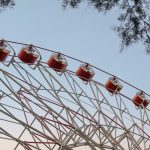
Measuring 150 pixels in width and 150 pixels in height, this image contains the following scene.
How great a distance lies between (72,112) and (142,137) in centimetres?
625

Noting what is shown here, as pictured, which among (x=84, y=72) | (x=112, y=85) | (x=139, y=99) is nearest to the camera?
(x=84, y=72)

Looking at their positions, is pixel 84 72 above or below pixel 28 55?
above

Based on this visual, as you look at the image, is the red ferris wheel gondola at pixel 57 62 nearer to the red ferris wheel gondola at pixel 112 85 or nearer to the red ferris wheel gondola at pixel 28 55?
the red ferris wheel gondola at pixel 28 55

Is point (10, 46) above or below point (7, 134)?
above

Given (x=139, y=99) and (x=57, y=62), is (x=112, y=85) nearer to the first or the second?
(x=139, y=99)

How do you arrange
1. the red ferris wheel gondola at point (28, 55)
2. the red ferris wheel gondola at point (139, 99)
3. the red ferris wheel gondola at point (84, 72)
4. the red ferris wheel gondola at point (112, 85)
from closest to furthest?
1. the red ferris wheel gondola at point (28, 55)
2. the red ferris wheel gondola at point (84, 72)
3. the red ferris wheel gondola at point (112, 85)
4. the red ferris wheel gondola at point (139, 99)

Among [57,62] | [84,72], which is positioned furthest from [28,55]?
[84,72]

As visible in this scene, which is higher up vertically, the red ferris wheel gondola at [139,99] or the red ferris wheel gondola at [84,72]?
the red ferris wheel gondola at [139,99]

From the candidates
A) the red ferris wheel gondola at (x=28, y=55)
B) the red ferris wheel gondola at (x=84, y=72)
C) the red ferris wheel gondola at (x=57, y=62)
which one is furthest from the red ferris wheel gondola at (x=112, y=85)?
the red ferris wheel gondola at (x=28, y=55)

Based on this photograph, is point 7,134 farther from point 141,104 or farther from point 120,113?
point 141,104

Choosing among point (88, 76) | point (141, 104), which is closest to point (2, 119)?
point (88, 76)

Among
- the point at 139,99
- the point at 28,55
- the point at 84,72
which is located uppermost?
the point at 139,99

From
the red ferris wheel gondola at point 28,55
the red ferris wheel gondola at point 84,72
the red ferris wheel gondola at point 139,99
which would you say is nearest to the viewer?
the red ferris wheel gondola at point 28,55

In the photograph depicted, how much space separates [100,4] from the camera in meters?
19.2
